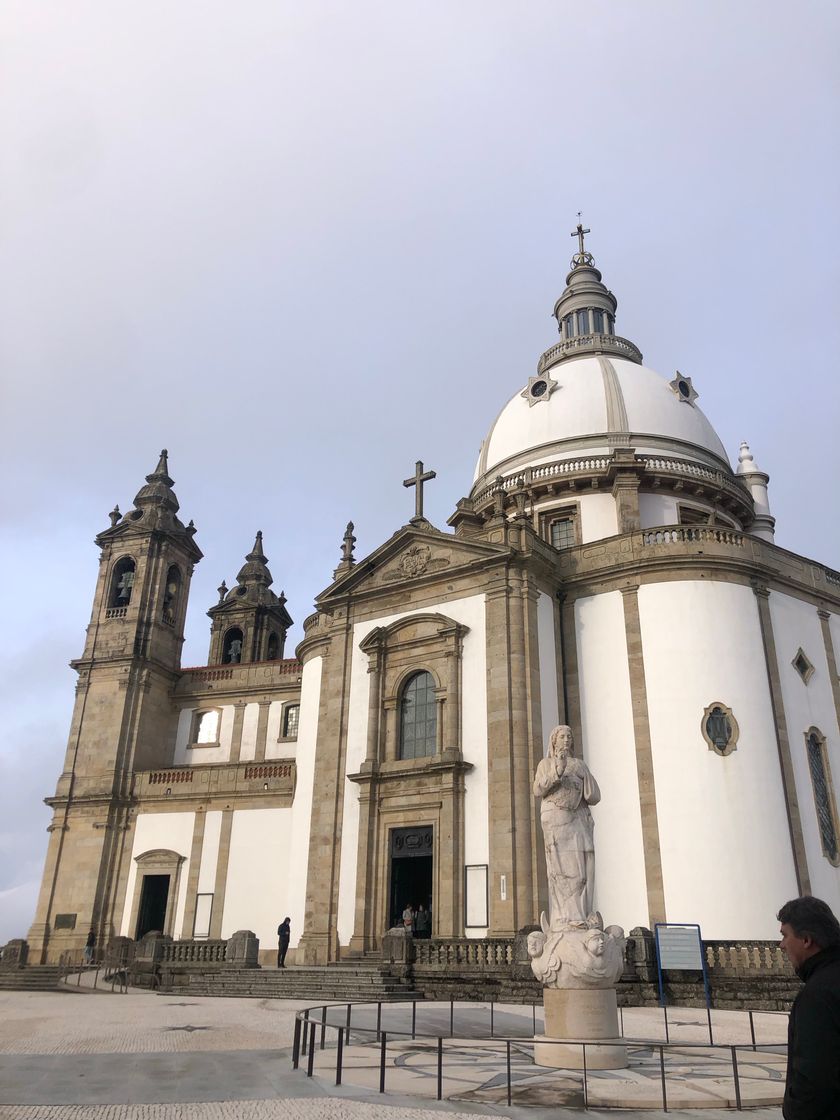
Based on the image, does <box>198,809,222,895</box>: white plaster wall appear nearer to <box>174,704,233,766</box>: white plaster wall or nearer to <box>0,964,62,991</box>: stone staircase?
<box>174,704,233,766</box>: white plaster wall

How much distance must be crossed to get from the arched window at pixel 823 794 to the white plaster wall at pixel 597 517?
30.0ft

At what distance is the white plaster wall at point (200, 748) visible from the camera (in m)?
38.1

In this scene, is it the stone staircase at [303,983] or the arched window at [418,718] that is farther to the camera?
the arched window at [418,718]

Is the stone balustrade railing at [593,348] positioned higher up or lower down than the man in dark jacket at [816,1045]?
higher up

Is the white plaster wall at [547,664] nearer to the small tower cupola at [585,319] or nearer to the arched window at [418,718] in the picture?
the arched window at [418,718]

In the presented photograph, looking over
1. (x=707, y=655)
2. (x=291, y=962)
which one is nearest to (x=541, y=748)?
(x=707, y=655)

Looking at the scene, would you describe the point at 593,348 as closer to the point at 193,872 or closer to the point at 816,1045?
the point at 193,872

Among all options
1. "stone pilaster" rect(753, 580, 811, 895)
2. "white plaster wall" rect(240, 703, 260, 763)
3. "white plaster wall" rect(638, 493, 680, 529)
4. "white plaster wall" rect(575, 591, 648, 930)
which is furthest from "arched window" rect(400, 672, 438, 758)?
"white plaster wall" rect(240, 703, 260, 763)

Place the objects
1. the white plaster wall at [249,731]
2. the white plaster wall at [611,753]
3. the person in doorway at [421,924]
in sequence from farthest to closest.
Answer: the white plaster wall at [249,731], the person in doorway at [421,924], the white plaster wall at [611,753]

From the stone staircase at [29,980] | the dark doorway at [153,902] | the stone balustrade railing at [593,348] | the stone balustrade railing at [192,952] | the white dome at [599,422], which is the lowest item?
the stone staircase at [29,980]

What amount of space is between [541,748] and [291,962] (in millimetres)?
10112

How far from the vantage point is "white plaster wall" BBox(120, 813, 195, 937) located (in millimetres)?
32688

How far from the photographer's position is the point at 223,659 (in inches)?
1802

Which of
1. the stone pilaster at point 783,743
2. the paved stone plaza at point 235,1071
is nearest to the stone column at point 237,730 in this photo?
the paved stone plaza at point 235,1071
